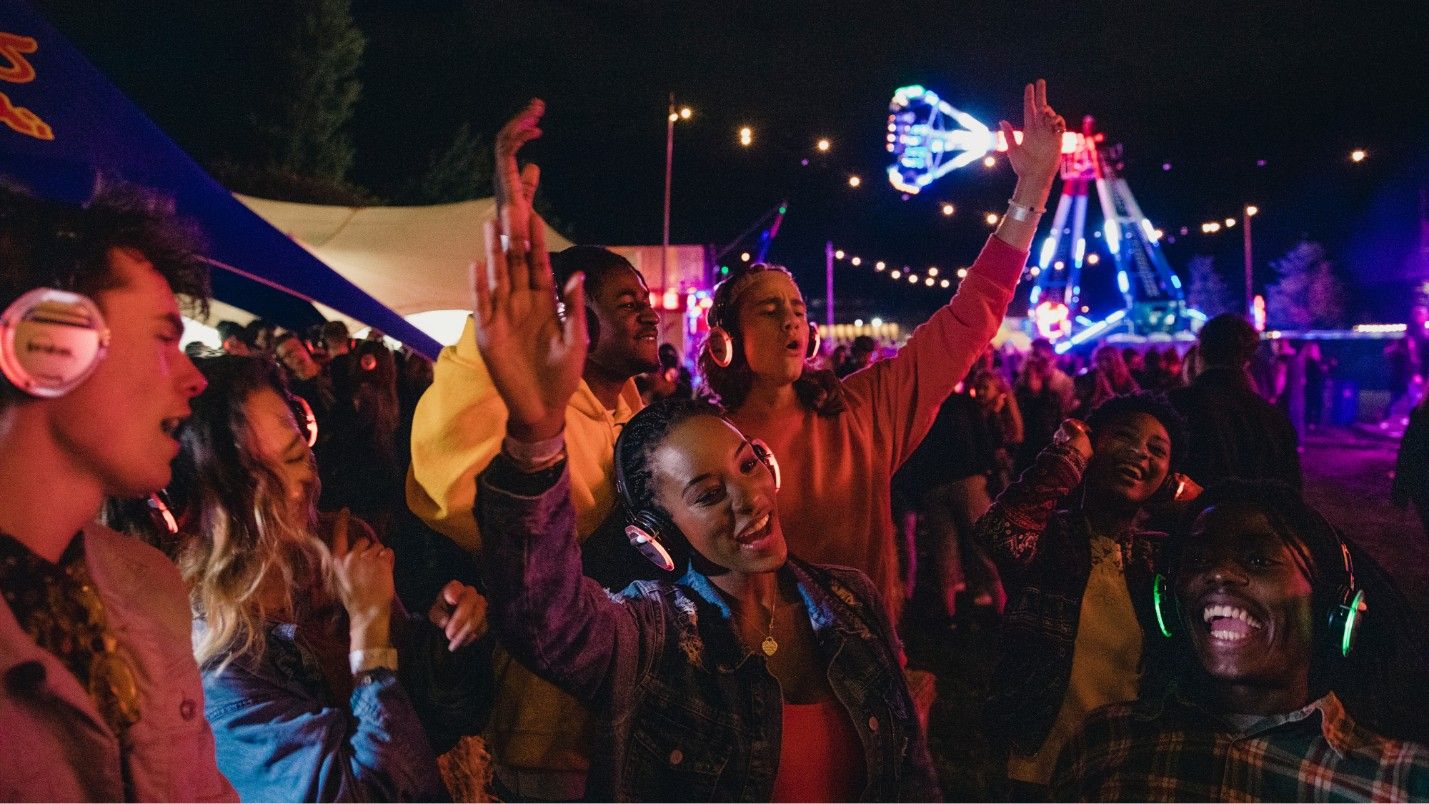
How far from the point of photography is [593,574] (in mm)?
2191

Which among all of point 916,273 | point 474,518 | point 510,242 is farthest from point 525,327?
point 916,273

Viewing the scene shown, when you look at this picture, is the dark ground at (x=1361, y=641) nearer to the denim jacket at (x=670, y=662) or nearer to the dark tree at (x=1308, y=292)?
the denim jacket at (x=670, y=662)

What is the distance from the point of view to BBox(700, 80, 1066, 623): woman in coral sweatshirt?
8.75ft

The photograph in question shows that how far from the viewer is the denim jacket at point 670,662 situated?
1.50 meters

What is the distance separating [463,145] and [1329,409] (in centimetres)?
2930

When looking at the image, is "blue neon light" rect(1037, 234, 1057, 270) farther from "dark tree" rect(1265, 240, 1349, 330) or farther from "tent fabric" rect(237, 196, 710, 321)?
"tent fabric" rect(237, 196, 710, 321)

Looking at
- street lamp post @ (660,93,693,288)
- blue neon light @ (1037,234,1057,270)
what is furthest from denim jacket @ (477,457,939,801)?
blue neon light @ (1037,234,1057,270)

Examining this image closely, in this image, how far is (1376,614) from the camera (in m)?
1.81

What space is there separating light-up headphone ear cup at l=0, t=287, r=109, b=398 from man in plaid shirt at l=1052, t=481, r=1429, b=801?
→ 2.02 metres

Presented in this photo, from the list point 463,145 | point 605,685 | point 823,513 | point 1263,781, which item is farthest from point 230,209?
point 463,145

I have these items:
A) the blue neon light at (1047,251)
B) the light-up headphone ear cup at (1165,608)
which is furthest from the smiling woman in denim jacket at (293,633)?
the blue neon light at (1047,251)

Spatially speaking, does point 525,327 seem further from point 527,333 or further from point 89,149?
point 89,149

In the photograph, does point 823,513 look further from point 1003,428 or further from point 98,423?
point 1003,428

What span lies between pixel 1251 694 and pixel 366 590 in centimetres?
179
